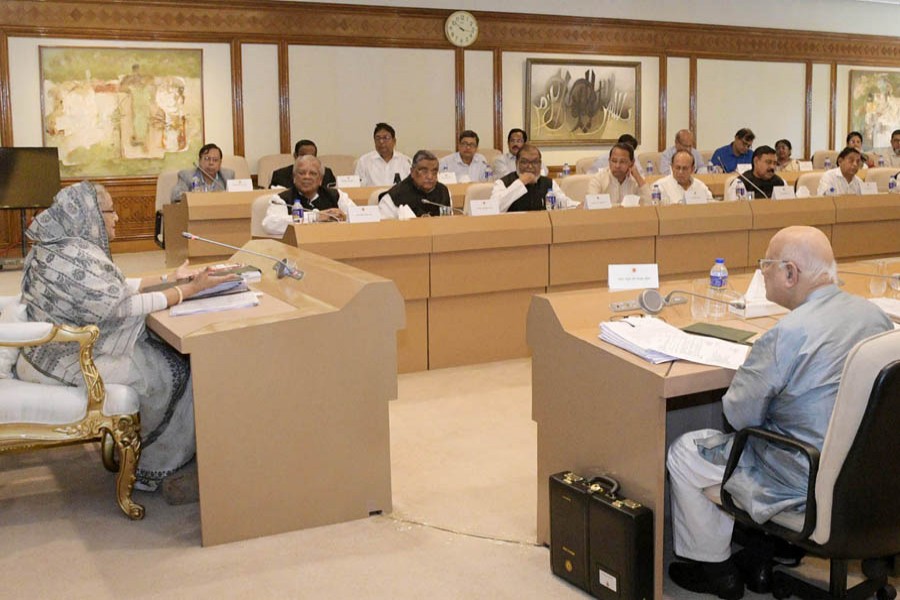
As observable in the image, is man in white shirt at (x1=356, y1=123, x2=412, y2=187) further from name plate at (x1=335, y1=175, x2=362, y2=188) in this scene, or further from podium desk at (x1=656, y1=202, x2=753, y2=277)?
podium desk at (x1=656, y1=202, x2=753, y2=277)

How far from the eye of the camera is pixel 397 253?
526cm

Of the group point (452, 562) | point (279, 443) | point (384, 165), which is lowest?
point (452, 562)

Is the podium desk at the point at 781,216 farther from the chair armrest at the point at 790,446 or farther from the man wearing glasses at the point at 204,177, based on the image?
Result: the man wearing glasses at the point at 204,177

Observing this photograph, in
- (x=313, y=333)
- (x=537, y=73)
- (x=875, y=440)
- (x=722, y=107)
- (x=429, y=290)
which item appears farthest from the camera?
(x=722, y=107)

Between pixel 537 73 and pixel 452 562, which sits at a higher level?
pixel 537 73

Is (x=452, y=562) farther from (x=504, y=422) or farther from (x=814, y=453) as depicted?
(x=504, y=422)

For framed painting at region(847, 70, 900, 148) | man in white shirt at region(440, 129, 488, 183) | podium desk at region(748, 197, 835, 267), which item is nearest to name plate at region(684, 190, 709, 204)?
podium desk at region(748, 197, 835, 267)

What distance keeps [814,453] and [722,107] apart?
11.9 meters

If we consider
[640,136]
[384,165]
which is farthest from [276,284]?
[640,136]

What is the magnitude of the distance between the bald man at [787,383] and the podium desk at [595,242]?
10.0 ft

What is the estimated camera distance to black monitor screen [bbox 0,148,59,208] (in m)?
9.10

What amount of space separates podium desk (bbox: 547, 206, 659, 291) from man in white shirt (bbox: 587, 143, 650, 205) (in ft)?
4.45

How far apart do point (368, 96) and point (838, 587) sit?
9.35 m

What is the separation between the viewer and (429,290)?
5363 millimetres
